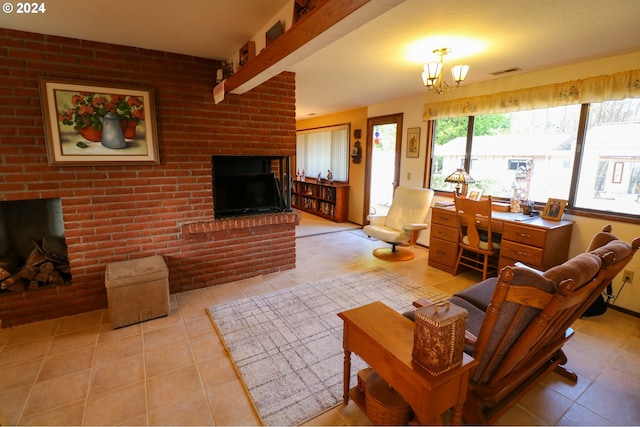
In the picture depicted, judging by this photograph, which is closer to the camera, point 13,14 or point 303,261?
point 13,14

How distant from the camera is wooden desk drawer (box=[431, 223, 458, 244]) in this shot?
365 centimetres

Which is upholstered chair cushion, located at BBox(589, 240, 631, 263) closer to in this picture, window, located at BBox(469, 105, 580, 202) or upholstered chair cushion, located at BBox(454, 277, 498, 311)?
upholstered chair cushion, located at BBox(454, 277, 498, 311)

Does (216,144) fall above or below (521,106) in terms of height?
below

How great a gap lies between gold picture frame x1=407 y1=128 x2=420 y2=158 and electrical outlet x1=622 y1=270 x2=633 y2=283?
8.74ft

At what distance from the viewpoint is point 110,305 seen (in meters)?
2.42

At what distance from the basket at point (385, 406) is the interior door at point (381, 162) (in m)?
3.98

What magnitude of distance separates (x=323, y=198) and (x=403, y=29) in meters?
4.74

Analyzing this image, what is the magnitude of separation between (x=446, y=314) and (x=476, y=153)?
3.48 meters

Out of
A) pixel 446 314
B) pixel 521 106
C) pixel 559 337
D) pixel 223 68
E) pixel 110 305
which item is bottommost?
pixel 110 305

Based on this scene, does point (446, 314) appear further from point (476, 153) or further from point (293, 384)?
point (476, 153)

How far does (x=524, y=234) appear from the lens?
2.98 metres

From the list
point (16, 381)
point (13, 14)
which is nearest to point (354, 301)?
point (16, 381)

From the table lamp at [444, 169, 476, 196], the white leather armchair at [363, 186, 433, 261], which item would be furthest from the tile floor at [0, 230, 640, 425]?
the white leather armchair at [363, 186, 433, 261]

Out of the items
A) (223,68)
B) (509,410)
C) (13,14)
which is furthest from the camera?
(223,68)
